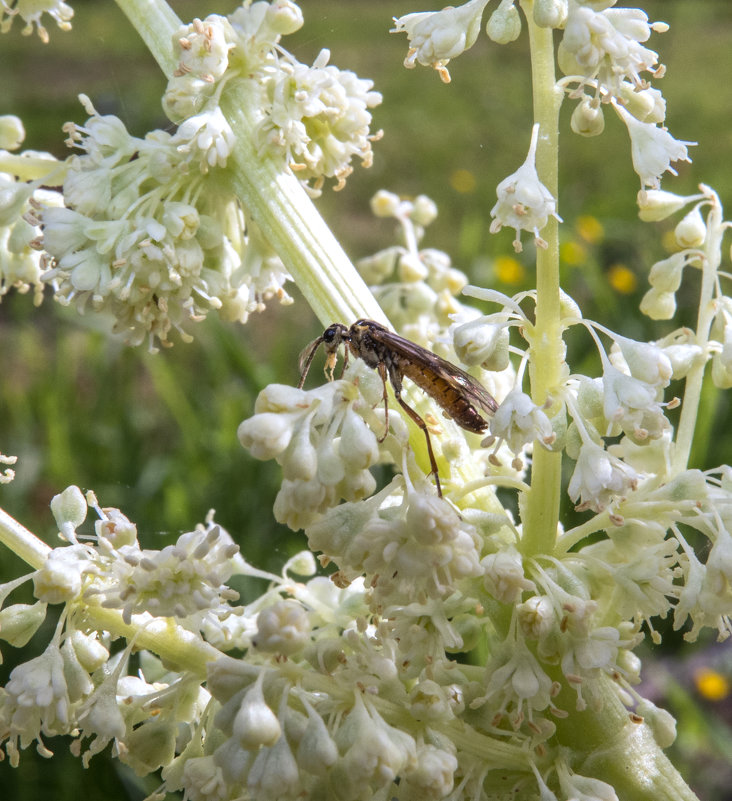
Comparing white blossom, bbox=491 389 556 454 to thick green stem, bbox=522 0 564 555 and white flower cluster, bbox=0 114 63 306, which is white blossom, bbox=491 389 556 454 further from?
white flower cluster, bbox=0 114 63 306

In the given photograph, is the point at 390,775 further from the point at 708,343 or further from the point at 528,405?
the point at 708,343

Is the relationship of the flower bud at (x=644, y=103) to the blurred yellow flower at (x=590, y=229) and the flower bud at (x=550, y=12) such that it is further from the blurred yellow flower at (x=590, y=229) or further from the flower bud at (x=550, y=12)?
the blurred yellow flower at (x=590, y=229)

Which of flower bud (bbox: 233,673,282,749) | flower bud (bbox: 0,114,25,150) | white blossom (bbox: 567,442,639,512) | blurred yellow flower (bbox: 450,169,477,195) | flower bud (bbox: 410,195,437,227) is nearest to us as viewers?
flower bud (bbox: 233,673,282,749)

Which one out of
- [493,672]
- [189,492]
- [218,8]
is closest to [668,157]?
[493,672]

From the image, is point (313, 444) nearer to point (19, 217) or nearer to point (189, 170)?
point (189, 170)

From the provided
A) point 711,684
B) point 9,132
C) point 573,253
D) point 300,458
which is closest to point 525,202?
point 300,458

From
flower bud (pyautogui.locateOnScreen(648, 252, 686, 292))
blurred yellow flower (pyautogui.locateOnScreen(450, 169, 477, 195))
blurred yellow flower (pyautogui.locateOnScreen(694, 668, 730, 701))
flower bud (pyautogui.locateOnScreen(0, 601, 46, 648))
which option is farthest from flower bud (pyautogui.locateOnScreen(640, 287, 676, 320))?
blurred yellow flower (pyautogui.locateOnScreen(450, 169, 477, 195))
